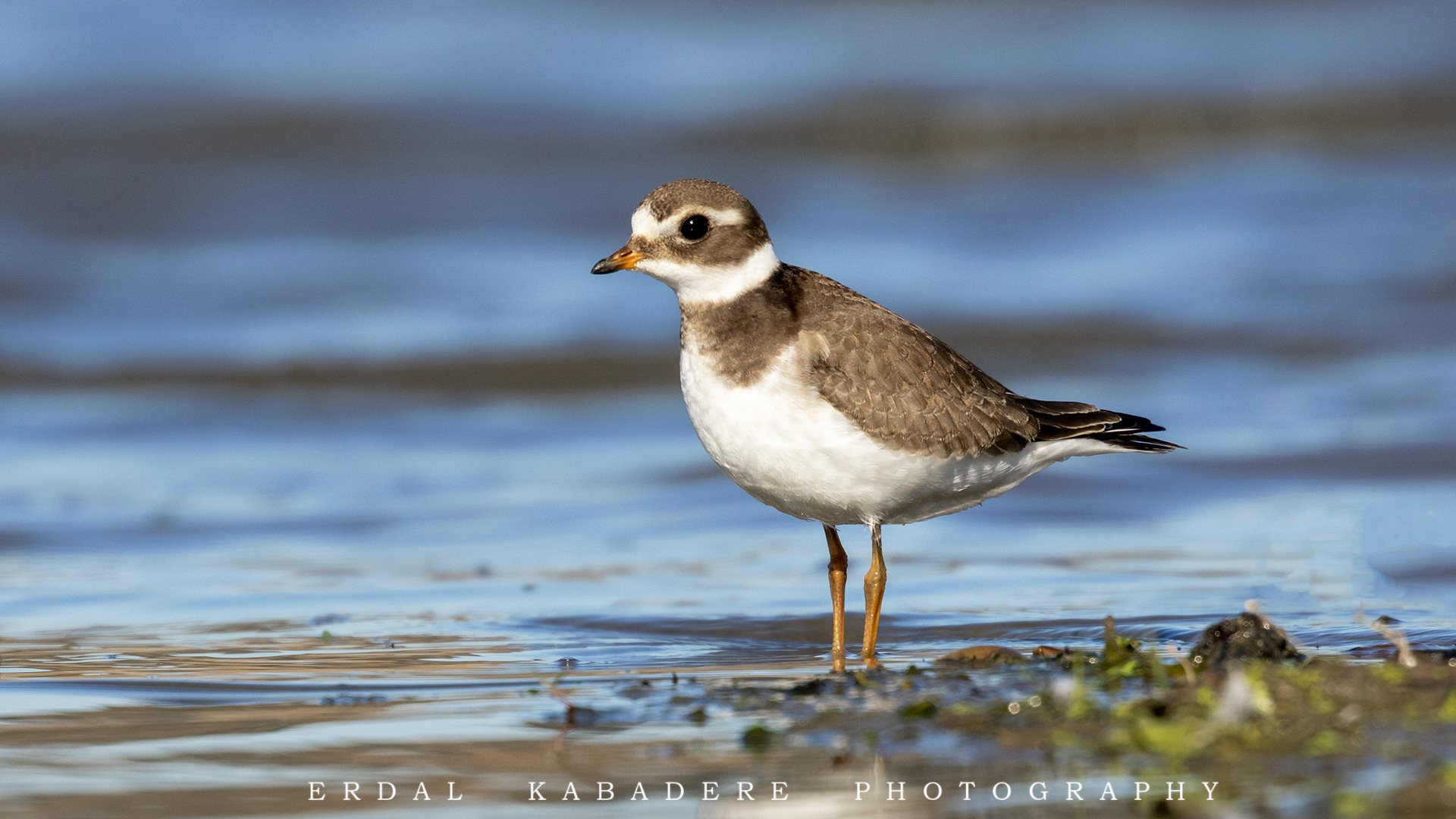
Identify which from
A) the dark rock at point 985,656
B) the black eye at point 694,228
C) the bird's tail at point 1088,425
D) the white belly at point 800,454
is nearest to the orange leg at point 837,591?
the white belly at point 800,454

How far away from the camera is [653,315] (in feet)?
54.6

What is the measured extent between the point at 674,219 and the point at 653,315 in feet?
33.7

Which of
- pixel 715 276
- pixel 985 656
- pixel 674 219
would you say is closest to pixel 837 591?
pixel 985 656

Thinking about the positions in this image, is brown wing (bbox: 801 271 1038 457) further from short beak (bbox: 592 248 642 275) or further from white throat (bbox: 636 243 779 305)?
short beak (bbox: 592 248 642 275)

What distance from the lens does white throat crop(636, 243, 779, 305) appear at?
6.36 metres

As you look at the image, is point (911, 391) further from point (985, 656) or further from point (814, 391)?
point (985, 656)

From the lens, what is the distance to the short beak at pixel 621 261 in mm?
6352

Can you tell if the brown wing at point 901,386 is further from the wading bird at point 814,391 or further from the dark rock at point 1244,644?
the dark rock at point 1244,644

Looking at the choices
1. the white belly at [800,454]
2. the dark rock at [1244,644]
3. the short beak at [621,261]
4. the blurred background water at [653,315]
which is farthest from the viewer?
the blurred background water at [653,315]

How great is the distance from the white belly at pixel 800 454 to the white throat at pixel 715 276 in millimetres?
237

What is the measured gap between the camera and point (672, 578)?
8.54 metres

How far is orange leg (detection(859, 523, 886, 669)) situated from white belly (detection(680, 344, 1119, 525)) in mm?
181

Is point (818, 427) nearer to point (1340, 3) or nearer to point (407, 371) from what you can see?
point (407, 371)

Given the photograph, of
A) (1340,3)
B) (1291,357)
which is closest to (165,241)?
(1291,357)
